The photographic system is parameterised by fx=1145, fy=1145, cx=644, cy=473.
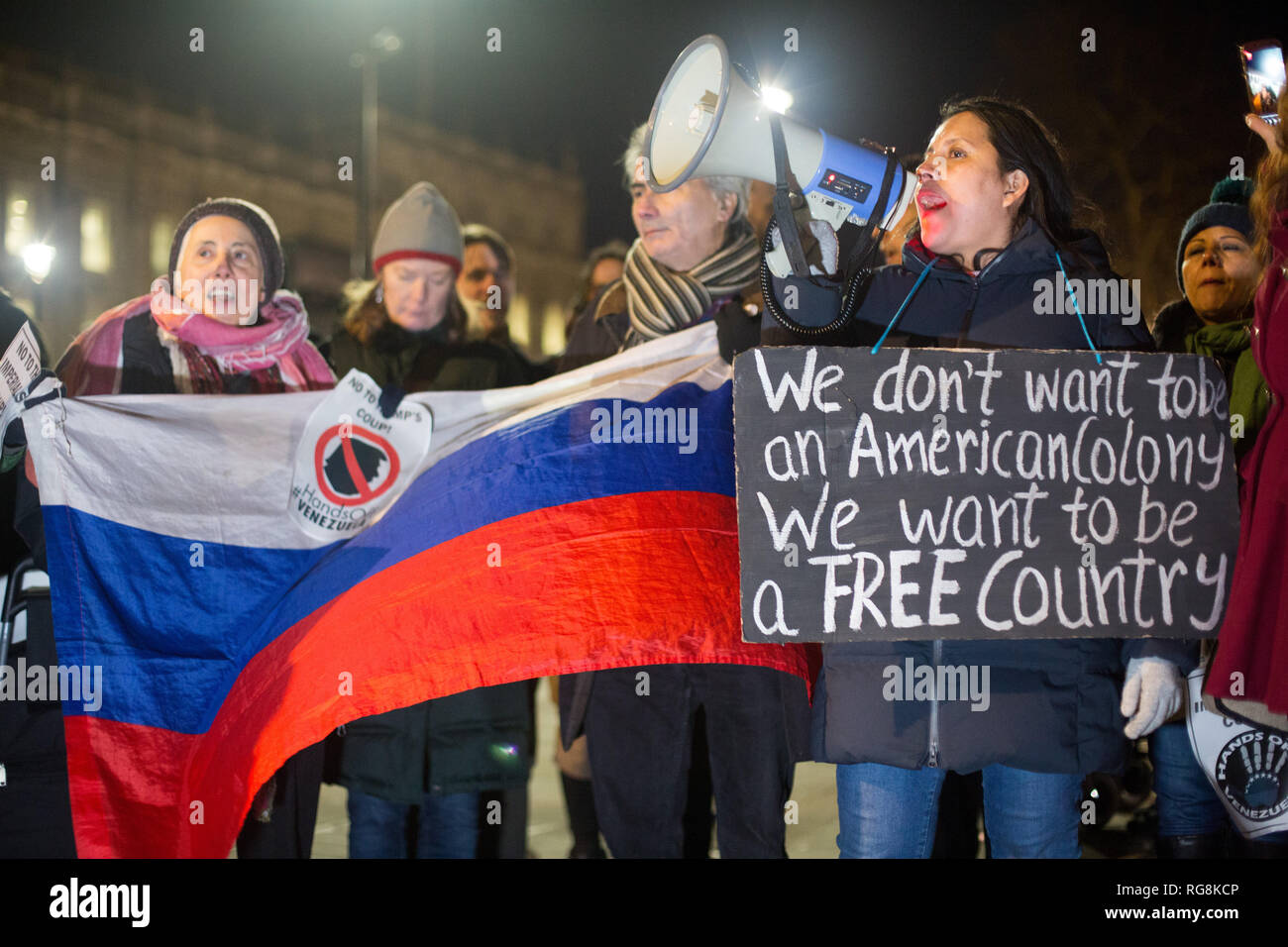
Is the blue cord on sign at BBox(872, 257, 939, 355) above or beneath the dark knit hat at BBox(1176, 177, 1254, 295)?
beneath

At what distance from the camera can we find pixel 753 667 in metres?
2.76

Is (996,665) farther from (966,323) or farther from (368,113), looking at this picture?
(368,113)

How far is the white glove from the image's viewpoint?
2.35 meters

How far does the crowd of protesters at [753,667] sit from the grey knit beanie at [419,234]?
1 centimetres

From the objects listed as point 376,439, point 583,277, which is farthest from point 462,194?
point 376,439

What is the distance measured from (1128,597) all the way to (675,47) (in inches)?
102

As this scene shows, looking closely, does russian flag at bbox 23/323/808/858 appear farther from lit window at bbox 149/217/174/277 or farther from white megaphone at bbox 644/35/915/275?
lit window at bbox 149/217/174/277

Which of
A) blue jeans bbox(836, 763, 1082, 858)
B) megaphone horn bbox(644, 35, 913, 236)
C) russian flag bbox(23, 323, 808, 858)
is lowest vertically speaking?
blue jeans bbox(836, 763, 1082, 858)

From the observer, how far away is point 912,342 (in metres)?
2.62

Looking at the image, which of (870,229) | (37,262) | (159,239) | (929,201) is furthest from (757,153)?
(159,239)

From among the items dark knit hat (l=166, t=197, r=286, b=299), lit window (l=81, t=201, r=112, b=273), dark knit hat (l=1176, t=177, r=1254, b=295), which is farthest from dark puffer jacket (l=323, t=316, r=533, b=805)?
lit window (l=81, t=201, r=112, b=273)

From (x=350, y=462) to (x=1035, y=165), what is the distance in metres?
1.83

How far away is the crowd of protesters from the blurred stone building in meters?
5.30
